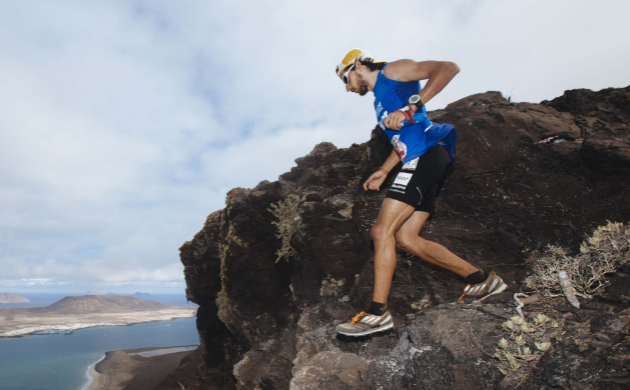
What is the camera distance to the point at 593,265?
3361 millimetres

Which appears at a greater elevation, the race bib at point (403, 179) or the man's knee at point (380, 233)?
the race bib at point (403, 179)

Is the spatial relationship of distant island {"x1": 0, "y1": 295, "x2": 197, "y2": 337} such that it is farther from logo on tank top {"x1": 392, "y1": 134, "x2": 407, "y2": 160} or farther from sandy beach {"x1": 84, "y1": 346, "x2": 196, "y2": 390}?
logo on tank top {"x1": 392, "y1": 134, "x2": 407, "y2": 160}

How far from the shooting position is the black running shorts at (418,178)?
3506mm

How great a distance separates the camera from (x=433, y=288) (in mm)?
5074

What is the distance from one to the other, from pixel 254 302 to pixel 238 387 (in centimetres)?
246

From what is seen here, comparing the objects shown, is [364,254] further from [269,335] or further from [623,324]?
[269,335]

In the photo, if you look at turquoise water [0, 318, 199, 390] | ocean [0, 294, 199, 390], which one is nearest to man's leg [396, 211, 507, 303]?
ocean [0, 294, 199, 390]

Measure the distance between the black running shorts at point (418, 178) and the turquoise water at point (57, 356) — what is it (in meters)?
60.0

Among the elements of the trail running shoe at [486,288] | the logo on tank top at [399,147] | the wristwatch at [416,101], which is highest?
the wristwatch at [416,101]

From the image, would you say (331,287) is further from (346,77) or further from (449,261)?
(346,77)

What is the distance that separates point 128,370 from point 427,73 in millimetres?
63430

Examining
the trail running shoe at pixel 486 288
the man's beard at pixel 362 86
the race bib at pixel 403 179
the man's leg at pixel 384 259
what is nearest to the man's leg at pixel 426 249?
the trail running shoe at pixel 486 288

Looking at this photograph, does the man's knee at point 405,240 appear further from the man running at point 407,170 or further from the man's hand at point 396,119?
the man's hand at point 396,119

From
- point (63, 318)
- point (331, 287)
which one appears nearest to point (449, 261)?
point (331, 287)
